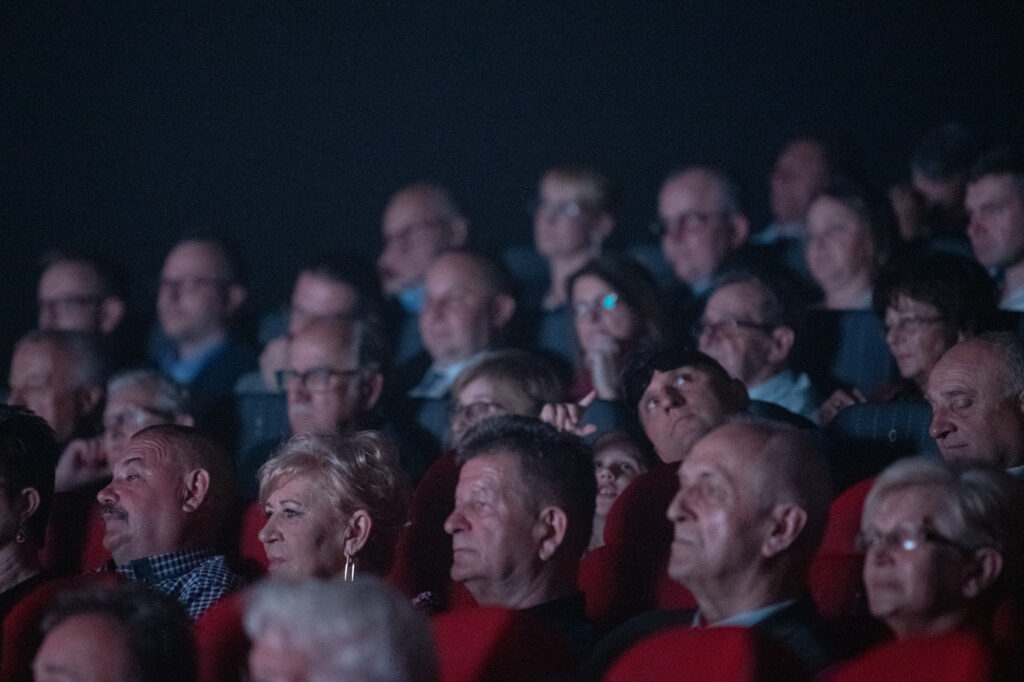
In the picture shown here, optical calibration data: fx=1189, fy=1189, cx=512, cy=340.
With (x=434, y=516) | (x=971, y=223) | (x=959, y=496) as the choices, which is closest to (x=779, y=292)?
(x=971, y=223)

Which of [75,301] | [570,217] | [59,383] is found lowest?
[59,383]

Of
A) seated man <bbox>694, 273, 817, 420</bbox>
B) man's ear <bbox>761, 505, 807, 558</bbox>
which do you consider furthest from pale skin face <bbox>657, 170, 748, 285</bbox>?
man's ear <bbox>761, 505, 807, 558</bbox>

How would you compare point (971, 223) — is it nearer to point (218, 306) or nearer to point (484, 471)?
point (484, 471)

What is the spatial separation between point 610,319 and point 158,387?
1093 millimetres

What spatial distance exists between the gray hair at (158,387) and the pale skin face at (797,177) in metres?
1.90

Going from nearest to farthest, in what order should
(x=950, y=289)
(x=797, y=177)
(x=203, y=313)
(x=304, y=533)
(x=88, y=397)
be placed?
(x=304, y=533) < (x=950, y=289) < (x=88, y=397) < (x=203, y=313) < (x=797, y=177)

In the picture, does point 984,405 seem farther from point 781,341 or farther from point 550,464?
point 781,341

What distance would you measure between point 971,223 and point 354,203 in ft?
7.40

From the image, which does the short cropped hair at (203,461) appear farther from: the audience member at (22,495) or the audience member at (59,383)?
the audience member at (59,383)

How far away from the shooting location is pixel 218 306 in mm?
3553

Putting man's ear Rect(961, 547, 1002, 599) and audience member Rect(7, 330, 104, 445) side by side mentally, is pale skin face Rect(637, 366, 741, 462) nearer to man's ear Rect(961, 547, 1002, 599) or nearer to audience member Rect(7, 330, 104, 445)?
man's ear Rect(961, 547, 1002, 599)

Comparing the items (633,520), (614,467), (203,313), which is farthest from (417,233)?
(633,520)

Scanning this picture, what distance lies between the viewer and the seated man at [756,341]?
268 cm

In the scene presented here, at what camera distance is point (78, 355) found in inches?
118
